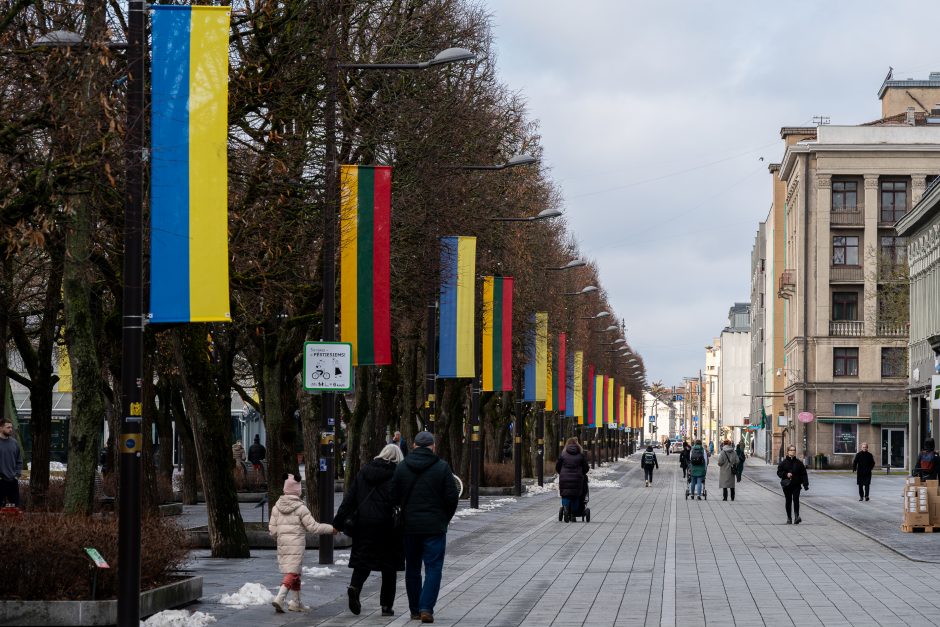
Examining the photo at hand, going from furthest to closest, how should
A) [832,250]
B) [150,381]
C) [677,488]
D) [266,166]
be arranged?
[832,250] → [677,488] → [150,381] → [266,166]

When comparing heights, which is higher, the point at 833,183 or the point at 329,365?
the point at 833,183

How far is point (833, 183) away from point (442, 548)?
86.1m

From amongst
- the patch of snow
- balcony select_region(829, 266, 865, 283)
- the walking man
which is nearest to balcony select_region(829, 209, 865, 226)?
balcony select_region(829, 266, 865, 283)

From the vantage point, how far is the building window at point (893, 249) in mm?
94312

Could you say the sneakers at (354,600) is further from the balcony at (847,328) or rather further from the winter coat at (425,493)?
the balcony at (847,328)

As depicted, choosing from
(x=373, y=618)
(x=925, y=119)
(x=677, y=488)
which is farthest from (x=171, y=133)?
(x=925, y=119)

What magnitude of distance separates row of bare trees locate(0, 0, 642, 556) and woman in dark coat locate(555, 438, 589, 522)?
14.8 ft

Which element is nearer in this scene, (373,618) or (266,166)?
(373,618)

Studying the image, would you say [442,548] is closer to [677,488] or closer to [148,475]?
[148,475]

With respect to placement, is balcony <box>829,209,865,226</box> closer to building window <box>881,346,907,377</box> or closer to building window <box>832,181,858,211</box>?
building window <box>832,181,858,211</box>

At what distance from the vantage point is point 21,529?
14.2 metres

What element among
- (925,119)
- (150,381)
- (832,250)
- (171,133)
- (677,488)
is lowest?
(677,488)

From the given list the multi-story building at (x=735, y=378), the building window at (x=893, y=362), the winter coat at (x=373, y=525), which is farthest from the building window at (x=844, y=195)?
the multi-story building at (x=735, y=378)

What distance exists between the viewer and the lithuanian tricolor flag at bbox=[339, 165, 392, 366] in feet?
72.2
